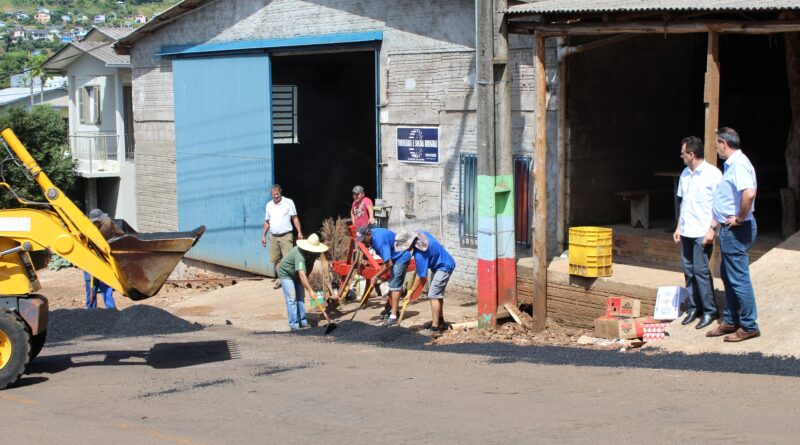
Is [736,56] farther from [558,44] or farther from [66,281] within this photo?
[66,281]

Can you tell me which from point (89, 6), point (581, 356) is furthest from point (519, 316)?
point (89, 6)

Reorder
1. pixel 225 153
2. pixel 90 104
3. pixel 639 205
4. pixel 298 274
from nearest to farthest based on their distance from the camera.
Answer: pixel 298 274, pixel 639 205, pixel 225 153, pixel 90 104

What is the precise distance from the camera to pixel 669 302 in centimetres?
1116

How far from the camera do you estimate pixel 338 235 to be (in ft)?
57.9

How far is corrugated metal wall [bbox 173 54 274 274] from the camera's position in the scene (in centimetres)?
1970

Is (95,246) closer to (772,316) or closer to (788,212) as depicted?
(772,316)

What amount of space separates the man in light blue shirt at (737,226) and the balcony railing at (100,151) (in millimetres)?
22185

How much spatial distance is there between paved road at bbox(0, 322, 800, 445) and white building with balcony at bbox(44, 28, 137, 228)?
1780cm

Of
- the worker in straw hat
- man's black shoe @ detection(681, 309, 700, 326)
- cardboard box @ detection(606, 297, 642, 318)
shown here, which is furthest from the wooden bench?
the worker in straw hat

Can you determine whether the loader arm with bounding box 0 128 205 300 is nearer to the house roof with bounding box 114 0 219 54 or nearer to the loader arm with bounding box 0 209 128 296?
the loader arm with bounding box 0 209 128 296

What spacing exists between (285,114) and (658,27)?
44.7ft

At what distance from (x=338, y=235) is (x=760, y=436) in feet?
37.0

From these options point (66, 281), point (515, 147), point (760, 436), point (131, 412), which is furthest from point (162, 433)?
point (66, 281)

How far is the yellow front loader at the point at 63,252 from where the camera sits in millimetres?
9922
